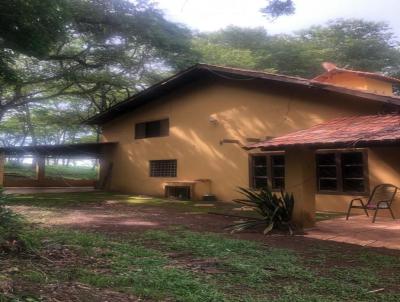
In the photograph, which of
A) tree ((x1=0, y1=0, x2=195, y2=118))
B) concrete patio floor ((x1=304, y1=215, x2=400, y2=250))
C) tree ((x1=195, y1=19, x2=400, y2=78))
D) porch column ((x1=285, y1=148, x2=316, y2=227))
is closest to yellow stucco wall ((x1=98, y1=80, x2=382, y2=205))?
tree ((x1=0, y1=0, x2=195, y2=118))

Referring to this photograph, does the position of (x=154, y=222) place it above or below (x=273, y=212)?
below

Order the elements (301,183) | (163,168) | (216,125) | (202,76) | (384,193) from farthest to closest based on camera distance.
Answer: (163,168) < (202,76) < (216,125) < (384,193) < (301,183)

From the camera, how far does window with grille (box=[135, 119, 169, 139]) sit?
1872cm

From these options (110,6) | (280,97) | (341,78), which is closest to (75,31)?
(110,6)

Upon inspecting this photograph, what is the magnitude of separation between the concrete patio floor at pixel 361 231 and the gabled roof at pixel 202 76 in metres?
2.98

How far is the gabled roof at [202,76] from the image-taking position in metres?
11.3

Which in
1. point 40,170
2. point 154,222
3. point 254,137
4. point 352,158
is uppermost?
point 254,137

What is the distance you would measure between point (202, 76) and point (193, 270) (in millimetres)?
12389

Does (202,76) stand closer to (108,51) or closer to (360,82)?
(108,51)

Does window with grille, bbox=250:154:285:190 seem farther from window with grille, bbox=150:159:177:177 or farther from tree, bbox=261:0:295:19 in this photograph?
tree, bbox=261:0:295:19

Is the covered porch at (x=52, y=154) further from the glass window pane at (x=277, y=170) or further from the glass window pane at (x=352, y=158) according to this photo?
the glass window pane at (x=352, y=158)

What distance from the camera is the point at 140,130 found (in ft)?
65.5

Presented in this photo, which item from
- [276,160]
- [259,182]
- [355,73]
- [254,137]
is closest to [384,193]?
[276,160]

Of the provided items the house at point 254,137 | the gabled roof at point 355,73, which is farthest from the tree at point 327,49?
the house at point 254,137
